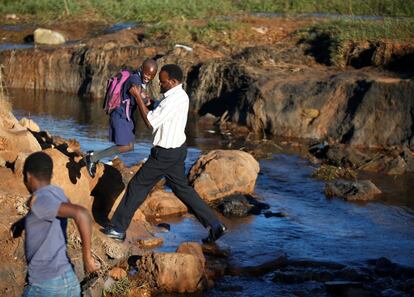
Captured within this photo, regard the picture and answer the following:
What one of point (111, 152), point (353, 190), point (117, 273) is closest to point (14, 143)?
point (111, 152)

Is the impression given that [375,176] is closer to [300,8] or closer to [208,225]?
[208,225]

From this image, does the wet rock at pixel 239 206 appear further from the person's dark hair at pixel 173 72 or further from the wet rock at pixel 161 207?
the person's dark hair at pixel 173 72

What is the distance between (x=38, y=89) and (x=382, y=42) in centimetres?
968

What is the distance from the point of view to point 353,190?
10977 mm

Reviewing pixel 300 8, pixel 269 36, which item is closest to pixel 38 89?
pixel 269 36

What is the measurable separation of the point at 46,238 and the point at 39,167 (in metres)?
0.41

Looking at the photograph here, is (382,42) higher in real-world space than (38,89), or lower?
higher

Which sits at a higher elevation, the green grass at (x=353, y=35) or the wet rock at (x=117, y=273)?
the green grass at (x=353, y=35)

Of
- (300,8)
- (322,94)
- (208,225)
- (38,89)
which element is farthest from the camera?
(300,8)

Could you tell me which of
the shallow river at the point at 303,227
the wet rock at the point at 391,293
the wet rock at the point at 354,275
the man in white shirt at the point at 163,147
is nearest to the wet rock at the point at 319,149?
the shallow river at the point at 303,227

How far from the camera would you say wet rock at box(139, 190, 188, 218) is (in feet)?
31.7

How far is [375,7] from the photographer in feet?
90.0

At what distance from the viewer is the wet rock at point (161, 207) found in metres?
9.66

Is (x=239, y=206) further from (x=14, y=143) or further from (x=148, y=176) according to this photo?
(x=14, y=143)
